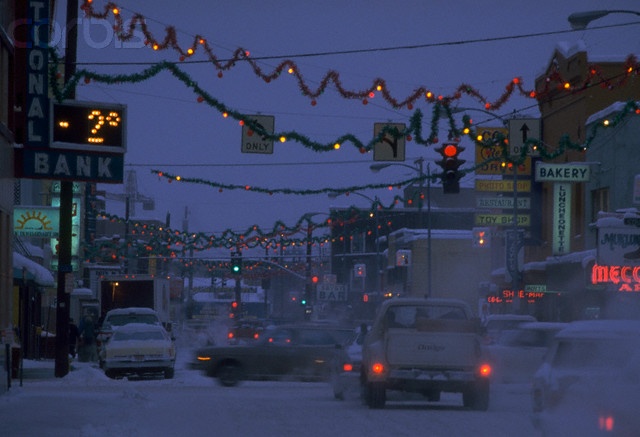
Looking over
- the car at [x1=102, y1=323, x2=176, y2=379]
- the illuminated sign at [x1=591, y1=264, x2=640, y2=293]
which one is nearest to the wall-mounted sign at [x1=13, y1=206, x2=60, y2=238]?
the car at [x1=102, y1=323, x2=176, y2=379]

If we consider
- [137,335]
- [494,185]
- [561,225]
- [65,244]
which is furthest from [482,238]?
[65,244]

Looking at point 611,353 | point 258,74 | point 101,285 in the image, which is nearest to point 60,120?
point 258,74

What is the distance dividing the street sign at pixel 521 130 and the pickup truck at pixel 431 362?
14754mm

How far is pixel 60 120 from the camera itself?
22406 mm

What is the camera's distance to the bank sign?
22.1 meters

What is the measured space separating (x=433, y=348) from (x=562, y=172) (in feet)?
73.0

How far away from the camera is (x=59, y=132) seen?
22391mm

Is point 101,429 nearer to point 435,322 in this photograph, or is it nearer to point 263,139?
point 435,322

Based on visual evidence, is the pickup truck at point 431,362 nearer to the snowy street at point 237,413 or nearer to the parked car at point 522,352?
the snowy street at point 237,413

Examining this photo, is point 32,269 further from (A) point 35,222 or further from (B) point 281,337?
(B) point 281,337

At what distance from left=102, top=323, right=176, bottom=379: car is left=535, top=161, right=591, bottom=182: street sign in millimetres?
15215

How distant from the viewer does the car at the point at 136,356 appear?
3080 cm

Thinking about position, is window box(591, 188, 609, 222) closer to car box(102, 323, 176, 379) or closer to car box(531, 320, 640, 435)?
car box(102, 323, 176, 379)

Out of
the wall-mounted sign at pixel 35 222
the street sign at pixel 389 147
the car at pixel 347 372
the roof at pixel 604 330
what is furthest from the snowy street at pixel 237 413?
the wall-mounted sign at pixel 35 222
